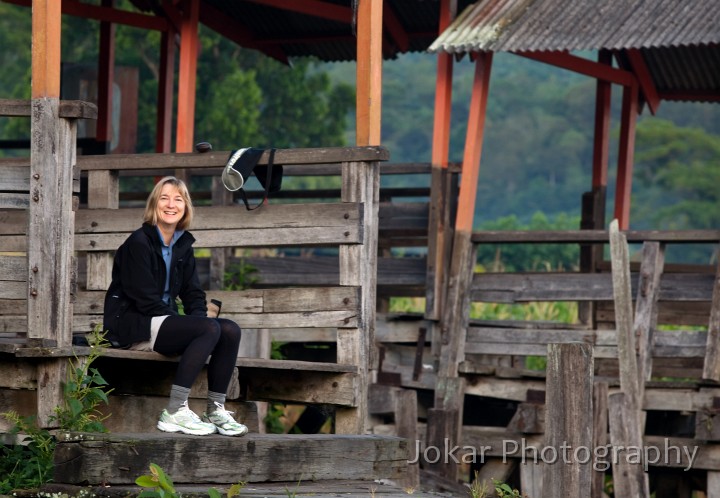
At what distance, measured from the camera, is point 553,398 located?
7.40 meters

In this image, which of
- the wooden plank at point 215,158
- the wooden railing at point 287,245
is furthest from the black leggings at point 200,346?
the wooden plank at point 215,158

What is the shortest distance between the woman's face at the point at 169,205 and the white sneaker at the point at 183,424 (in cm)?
106

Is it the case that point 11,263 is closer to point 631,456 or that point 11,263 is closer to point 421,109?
point 631,456

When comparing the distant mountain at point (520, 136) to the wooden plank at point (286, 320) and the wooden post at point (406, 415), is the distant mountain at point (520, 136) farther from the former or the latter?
the wooden plank at point (286, 320)

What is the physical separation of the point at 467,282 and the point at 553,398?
5.48m

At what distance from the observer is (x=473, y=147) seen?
43.1ft

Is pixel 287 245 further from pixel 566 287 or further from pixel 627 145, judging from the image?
pixel 627 145

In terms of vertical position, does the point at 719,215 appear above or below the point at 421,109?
below

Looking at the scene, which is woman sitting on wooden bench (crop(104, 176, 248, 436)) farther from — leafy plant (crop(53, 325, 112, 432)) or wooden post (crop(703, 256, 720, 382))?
wooden post (crop(703, 256, 720, 382))

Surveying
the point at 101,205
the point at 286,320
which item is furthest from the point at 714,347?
the point at 101,205

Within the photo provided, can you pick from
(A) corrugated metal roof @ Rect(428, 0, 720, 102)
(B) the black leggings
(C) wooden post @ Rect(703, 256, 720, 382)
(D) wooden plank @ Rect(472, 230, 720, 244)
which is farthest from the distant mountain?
(B) the black leggings

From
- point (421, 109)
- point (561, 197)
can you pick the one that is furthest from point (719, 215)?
point (421, 109)

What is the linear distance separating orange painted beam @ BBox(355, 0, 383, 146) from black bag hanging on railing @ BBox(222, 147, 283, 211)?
634 mm

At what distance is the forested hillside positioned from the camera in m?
34.6
